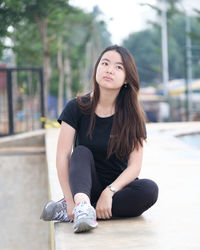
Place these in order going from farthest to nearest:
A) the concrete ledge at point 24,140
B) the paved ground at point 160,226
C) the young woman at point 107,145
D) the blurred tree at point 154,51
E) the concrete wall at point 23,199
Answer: the blurred tree at point 154,51 < the concrete ledge at point 24,140 < the concrete wall at point 23,199 < the young woman at point 107,145 < the paved ground at point 160,226

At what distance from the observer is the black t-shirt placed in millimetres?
3506

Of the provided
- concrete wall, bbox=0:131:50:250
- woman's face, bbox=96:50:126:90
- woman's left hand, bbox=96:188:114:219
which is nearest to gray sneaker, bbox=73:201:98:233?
woman's left hand, bbox=96:188:114:219

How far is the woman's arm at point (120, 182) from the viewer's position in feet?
11.1

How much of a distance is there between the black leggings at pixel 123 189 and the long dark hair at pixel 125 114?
169 mm

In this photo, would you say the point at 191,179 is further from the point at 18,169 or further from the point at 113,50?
the point at 18,169

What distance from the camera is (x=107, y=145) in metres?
3.52

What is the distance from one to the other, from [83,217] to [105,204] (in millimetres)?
367

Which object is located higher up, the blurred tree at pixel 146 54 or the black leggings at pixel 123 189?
the blurred tree at pixel 146 54

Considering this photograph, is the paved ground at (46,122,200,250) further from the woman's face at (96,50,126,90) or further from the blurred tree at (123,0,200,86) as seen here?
the blurred tree at (123,0,200,86)

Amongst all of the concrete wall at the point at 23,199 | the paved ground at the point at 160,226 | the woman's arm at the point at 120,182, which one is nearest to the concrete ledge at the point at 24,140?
the concrete wall at the point at 23,199

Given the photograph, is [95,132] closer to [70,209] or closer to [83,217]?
[70,209]

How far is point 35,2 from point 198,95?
16169 mm

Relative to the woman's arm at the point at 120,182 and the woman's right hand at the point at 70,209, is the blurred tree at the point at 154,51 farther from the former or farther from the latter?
the woman's right hand at the point at 70,209

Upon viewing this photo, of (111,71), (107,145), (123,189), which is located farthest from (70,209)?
(111,71)
